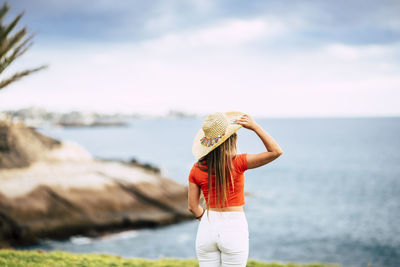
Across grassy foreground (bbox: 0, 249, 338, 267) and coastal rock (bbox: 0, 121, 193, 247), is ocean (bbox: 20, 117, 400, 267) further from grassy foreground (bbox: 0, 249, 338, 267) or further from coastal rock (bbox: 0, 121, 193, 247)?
grassy foreground (bbox: 0, 249, 338, 267)

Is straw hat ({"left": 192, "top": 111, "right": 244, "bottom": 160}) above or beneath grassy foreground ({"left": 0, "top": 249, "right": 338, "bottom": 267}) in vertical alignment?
above

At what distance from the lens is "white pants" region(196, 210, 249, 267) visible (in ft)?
10.3

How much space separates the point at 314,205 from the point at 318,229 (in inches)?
304

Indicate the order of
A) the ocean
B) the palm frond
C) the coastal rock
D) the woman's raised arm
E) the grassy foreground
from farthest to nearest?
the ocean
the coastal rock
the grassy foreground
the palm frond
the woman's raised arm

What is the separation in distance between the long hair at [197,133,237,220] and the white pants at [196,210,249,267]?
139mm

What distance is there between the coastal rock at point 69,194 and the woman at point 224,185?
52.0 feet

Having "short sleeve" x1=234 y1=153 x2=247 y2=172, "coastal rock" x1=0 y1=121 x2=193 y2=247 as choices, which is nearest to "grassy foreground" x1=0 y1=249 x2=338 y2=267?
"short sleeve" x1=234 y1=153 x2=247 y2=172

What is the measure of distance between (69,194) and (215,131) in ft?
56.4

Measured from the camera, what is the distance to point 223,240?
10.3ft

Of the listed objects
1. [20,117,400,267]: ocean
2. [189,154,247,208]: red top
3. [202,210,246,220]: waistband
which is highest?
[189,154,247,208]: red top

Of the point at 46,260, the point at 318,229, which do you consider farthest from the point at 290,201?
the point at 46,260

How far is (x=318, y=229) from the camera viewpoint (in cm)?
2241

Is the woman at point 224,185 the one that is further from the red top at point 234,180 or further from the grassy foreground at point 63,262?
the grassy foreground at point 63,262

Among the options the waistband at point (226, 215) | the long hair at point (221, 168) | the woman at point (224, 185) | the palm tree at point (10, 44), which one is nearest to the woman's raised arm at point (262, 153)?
the woman at point (224, 185)
